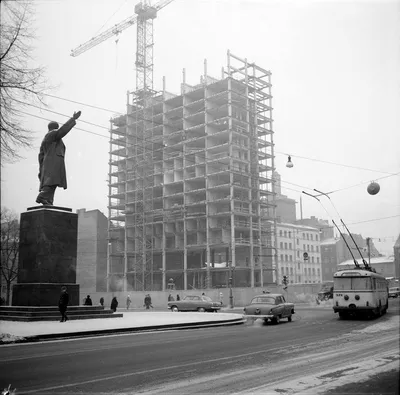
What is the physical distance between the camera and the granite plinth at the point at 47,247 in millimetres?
20172

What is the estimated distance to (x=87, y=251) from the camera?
7638 centimetres

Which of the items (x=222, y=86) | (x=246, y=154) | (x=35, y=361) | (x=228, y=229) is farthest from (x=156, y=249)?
(x=35, y=361)

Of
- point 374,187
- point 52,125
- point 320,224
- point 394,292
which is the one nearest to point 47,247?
point 52,125

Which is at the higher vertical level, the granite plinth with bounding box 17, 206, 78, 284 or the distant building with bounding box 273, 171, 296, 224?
the distant building with bounding box 273, 171, 296, 224

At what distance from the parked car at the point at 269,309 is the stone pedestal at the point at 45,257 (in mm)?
8167

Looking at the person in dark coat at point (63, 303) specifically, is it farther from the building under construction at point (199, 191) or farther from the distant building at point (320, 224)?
the distant building at point (320, 224)

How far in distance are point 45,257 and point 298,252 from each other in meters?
82.0

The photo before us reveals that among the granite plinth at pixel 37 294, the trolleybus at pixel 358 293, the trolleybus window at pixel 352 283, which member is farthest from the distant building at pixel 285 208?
the granite plinth at pixel 37 294

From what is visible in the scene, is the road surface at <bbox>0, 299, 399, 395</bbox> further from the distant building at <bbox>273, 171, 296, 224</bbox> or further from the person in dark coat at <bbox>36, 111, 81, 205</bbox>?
the distant building at <bbox>273, 171, 296, 224</bbox>

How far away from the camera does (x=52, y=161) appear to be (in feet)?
73.1

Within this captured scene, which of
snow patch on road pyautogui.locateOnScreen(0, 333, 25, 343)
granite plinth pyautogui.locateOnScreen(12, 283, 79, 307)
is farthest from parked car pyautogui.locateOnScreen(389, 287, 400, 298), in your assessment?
snow patch on road pyautogui.locateOnScreen(0, 333, 25, 343)

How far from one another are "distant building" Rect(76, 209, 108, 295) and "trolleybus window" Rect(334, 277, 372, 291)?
5690cm

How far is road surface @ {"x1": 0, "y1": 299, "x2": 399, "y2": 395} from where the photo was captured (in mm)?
7297

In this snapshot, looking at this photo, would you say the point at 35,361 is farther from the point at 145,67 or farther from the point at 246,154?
the point at 145,67
